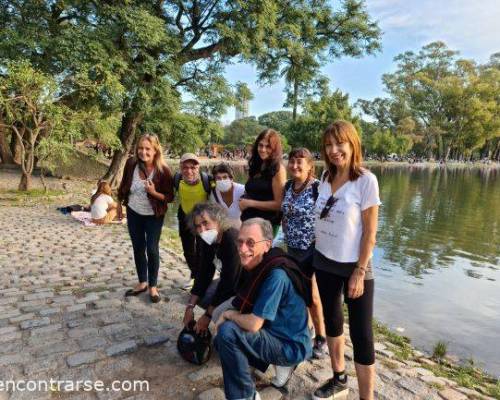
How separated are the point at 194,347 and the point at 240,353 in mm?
739

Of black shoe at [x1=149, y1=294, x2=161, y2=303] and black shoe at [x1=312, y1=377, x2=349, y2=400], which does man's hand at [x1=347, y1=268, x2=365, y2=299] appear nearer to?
black shoe at [x1=312, y1=377, x2=349, y2=400]

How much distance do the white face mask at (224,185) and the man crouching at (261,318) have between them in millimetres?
1546

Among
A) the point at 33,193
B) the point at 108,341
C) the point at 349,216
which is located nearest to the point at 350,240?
the point at 349,216

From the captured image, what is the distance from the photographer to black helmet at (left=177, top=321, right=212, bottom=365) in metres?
3.05

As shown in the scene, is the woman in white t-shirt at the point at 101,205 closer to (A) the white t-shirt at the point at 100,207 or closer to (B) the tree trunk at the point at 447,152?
(A) the white t-shirt at the point at 100,207

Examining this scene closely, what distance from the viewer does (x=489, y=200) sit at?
20.4 meters

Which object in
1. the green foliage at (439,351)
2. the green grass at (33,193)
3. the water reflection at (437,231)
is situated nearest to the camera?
the green foliage at (439,351)

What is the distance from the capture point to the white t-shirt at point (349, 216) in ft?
7.97

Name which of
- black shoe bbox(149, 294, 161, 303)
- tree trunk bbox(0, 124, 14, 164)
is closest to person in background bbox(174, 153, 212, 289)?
black shoe bbox(149, 294, 161, 303)

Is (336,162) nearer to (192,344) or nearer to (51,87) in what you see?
(192,344)

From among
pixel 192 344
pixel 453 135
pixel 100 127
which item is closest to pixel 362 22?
pixel 100 127

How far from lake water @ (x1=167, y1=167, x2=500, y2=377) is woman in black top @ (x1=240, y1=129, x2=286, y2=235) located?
9.44 feet

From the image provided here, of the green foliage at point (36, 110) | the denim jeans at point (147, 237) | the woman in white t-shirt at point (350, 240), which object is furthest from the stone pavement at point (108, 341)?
the green foliage at point (36, 110)

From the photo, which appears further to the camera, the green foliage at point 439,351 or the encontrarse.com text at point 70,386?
the green foliage at point 439,351
